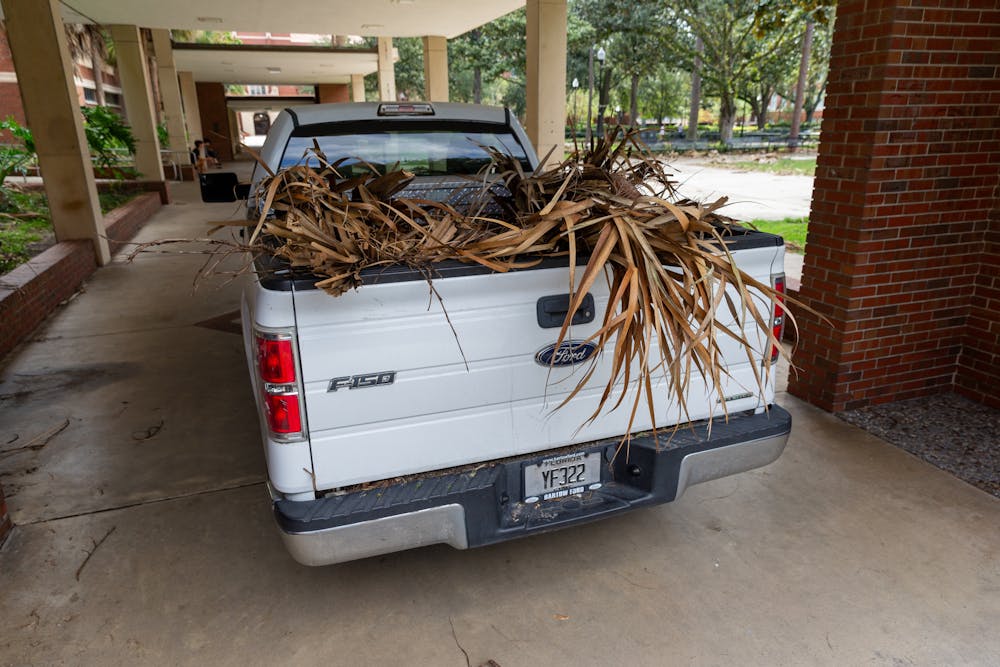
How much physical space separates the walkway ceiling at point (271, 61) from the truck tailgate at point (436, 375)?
879 inches

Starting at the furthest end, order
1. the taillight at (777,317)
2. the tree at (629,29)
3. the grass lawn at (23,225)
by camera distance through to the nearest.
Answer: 1. the tree at (629,29)
2. the grass lawn at (23,225)
3. the taillight at (777,317)

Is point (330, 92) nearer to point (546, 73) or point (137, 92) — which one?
point (137, 92)

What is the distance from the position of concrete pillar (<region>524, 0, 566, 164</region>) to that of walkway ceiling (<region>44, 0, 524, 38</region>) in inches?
105

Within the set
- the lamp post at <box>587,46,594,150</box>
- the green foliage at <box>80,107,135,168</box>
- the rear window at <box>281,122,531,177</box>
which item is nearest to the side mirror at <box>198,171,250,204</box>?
the rear window at <box>281,122,531,177</box>

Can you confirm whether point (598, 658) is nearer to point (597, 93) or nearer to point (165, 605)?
point (165, 605)

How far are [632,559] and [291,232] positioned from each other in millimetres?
2046

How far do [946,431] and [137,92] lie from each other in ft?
58.3

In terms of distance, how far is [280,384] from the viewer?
2195 mm

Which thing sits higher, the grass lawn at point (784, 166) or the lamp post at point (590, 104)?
the lamp post at point (590, 104)

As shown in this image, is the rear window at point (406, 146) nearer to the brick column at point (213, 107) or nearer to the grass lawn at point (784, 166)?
the grass lawn at point (784, 166)

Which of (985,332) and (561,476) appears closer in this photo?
(561,476)

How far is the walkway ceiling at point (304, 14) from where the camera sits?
13406 mm

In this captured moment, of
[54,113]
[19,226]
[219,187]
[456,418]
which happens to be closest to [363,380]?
[456,418]

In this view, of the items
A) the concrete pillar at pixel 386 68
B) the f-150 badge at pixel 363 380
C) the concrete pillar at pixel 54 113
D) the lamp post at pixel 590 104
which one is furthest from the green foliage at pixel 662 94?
the f-150 badge at pixel 363 380
